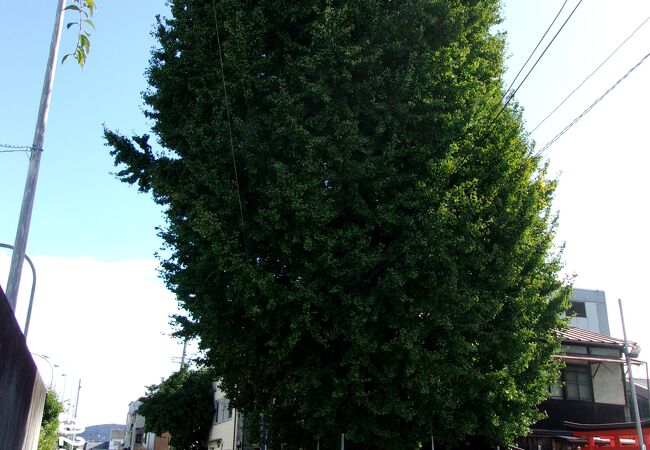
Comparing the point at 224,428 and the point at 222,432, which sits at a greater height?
the point at 224,428

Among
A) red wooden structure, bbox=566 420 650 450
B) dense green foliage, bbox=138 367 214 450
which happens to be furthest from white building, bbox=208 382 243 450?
red wooden structure, bbox=566 420 650 450

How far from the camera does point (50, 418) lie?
22.2 metres

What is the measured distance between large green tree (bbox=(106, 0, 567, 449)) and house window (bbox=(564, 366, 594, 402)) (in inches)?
415

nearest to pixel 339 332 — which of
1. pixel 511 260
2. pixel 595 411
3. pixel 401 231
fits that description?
pixel 401 231

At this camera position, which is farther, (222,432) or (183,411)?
(183,411)

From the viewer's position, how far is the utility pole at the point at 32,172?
897cm

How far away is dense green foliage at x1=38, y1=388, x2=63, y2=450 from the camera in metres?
20.9

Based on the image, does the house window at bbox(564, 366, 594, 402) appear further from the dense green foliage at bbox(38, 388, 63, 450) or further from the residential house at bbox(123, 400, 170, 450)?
the residential house at bbox(123, 400, 170, 450)

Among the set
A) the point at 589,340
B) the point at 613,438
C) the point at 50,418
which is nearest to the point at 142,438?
the point at 50,418

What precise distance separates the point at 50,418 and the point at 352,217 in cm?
1808

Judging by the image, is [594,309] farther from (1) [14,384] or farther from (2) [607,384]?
(1) [14,384]

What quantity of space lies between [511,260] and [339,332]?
369cm

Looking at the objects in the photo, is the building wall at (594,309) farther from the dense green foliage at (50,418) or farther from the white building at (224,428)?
the dense green foliage at (50,418)

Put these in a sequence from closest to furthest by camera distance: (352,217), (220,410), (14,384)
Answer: (14,384), (352,217), (220,410)
